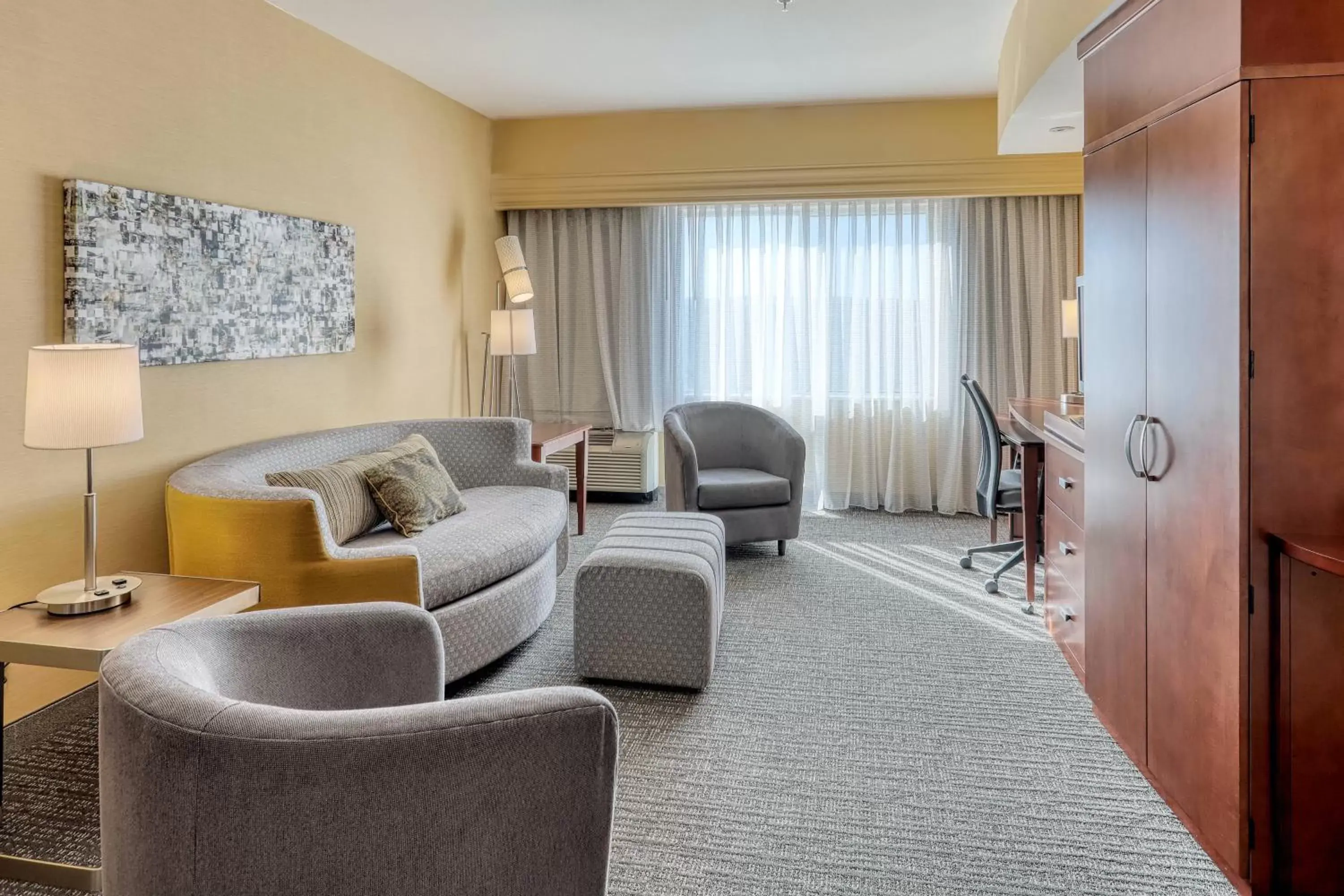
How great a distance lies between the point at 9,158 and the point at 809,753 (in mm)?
2936

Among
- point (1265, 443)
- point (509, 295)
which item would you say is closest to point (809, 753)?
point (1265, 443)

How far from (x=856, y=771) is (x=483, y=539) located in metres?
1.56

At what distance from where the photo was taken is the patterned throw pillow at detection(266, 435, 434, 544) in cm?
321

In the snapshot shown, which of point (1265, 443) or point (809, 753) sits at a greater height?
point (1265, 443)

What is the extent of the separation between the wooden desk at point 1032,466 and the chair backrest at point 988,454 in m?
0.09

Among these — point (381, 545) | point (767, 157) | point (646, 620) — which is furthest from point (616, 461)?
point (646, 620)

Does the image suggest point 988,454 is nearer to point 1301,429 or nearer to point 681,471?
point 681,471

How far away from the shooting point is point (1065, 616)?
333cm

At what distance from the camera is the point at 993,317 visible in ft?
19.2

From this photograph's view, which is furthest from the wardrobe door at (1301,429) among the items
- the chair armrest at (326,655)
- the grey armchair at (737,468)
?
the grey armchair at (737,468)

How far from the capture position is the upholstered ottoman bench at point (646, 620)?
9.84 feet

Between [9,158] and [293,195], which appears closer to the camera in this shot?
[9,158]

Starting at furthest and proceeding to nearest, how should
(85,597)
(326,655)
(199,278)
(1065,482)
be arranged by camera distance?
(199,278) < (1065,482) < (85,597) < (326,655)

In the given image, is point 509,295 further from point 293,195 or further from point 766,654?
point 766,654
